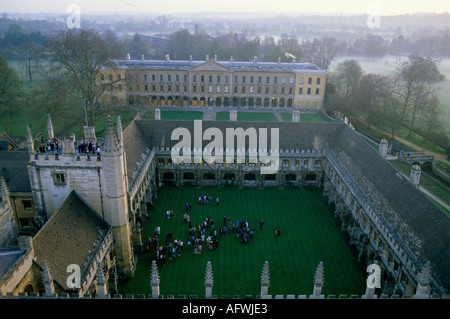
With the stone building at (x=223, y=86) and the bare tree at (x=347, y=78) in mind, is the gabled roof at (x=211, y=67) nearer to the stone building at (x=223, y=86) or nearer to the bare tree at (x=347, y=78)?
the stone building at (x=223, y=86)

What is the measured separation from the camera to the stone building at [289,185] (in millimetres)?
24594

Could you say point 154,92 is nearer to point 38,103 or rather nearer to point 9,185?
point 38,103

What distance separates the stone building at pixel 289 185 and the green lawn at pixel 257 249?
3.96ft

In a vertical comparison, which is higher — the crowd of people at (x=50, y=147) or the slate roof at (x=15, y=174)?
the crowd of people at (x=50, y=147)

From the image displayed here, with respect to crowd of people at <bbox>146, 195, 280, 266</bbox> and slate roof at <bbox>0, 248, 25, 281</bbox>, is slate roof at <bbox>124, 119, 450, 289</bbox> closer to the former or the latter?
crowd of people at <bbox>146, 195, 280, 266</bbox>

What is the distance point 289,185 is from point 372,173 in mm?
10559

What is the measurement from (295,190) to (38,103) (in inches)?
1455

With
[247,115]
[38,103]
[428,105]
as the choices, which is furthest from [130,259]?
[428,105]

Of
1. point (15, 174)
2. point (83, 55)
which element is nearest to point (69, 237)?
point (15, 174)

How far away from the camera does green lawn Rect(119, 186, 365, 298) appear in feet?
91.0

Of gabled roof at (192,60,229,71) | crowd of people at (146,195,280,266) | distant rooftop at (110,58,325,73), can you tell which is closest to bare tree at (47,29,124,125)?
distant rooftop at (110,58,325,73)

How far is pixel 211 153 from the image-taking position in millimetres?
40812

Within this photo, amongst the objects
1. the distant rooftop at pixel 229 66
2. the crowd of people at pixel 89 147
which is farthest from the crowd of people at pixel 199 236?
the distant rooftop at pixel 229 66
